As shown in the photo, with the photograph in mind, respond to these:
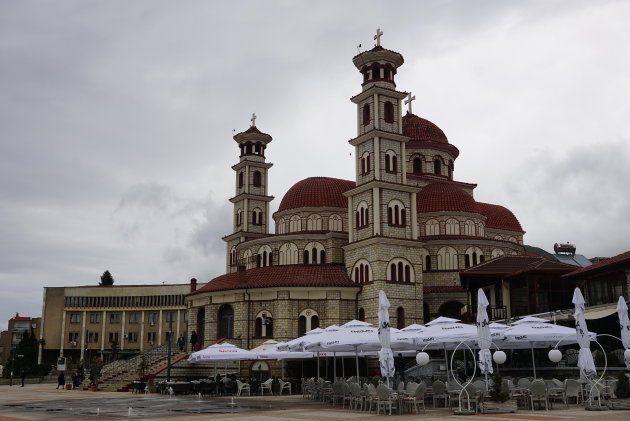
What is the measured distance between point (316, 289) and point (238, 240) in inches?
730

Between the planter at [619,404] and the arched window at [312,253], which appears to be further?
the arched window at [312,253]

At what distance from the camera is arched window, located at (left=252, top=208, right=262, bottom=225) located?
64.7 metres

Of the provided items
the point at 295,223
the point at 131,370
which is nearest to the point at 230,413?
the point at 131,370

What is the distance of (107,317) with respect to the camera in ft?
303

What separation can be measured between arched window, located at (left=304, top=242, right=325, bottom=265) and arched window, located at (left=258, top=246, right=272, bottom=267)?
3.52m

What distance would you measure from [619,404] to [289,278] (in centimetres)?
2834

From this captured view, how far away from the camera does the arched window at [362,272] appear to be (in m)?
47.8

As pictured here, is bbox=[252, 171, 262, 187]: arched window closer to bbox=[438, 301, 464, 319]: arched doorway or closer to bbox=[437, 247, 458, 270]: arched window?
bbox=[437, 247, 458, 270]: arched window

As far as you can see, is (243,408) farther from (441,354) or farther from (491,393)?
(441,354)

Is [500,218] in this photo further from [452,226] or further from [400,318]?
[400,318]

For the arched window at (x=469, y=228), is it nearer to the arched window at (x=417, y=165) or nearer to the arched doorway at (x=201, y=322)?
the arched window at (x=417, y=165)

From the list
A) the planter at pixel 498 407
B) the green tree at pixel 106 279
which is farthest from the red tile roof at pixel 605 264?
the green tree at pixel 106 279

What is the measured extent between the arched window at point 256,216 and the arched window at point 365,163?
17.0 metres

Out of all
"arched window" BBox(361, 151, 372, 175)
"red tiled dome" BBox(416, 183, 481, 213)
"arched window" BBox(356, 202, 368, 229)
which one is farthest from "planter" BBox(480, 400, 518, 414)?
"red tiled dome" BBox(416, 183, 481, 213)
